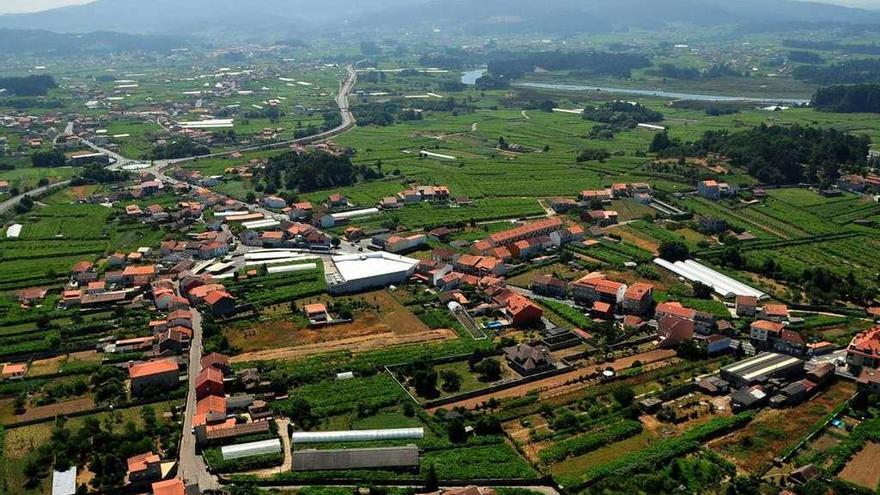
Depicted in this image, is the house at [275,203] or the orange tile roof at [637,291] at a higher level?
the orange tile roof at [637,291]

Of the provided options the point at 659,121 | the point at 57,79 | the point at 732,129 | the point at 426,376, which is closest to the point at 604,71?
the point at 659,121

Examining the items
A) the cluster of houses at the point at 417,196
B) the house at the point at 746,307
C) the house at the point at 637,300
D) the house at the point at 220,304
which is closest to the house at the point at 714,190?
the cluster of houses at the point at 417,196

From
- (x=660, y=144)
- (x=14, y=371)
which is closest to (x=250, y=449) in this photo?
(x=14, y=371)

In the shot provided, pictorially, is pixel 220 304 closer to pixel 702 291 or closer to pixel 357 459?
pixel 357 459

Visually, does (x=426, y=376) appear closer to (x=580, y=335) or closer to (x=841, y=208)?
(x=580, y=335)

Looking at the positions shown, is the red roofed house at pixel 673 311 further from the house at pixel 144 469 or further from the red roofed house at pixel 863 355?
the house at pixel 144 469

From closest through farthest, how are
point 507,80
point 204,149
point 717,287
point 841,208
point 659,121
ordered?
point 717,287 < point 841,208 < point 204,149 < point 659,121 < point 507,80

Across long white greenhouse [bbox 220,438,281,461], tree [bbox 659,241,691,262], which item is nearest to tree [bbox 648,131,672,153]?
tree [bbox 659,241,691,262]
